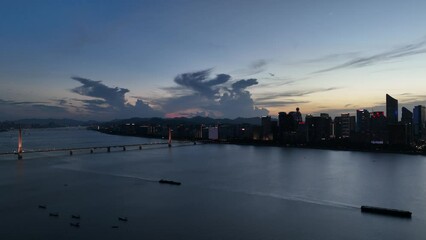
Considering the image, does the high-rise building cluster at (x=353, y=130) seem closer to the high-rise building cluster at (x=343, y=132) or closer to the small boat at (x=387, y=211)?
the high-rise building cluster at (x=343, y=132)

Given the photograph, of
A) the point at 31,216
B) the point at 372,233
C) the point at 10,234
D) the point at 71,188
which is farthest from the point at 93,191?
the point at 372,233

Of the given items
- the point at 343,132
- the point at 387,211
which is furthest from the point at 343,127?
the point at 387,211

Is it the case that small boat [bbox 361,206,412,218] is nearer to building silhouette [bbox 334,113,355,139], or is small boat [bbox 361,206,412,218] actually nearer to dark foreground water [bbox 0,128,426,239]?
dark foreground water [bbox 0,128,426,239]

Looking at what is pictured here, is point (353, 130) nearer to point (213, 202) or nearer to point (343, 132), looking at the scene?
point (343, 132)

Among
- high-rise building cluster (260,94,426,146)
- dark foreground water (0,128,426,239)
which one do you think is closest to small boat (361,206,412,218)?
dark foreground water (0,128,426,239)

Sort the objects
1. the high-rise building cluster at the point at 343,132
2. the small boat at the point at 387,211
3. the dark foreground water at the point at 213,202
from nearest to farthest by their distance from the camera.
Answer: the dark foreground water at the point at 213,202, the small boat at the point at 387,211, the high-rise building cluster at the point at 343,132

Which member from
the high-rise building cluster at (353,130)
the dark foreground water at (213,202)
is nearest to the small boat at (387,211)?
the dark foreground water at (213,202)

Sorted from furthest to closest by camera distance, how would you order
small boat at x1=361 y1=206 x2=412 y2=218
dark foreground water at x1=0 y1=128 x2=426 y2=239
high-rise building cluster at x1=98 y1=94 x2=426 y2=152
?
1. high-rise building cluster at x1=98 y1=94 x2=426 y2=152
2. small boat at x1=361 y1=206 x2=412 y2=218
3. dark foreground water at x1=0 y1=128 x2=426 y2=239

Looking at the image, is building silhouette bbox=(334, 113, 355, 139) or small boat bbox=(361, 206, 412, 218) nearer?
small boat bbox=(361, 206, 412, 218)

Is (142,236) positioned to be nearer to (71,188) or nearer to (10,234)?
(10,234)
